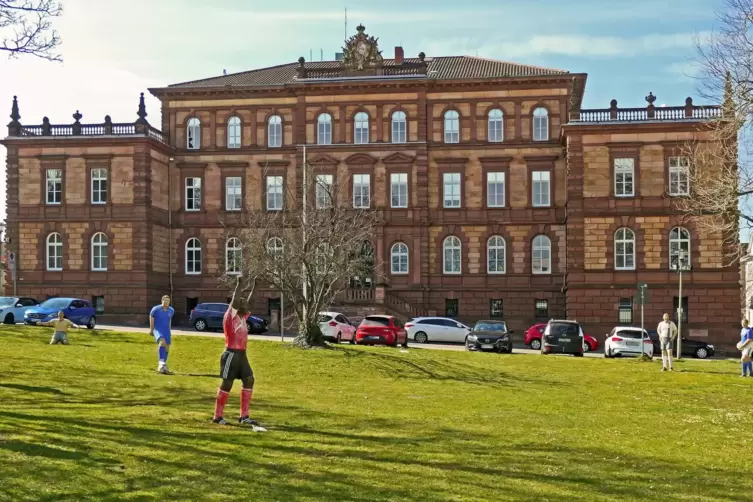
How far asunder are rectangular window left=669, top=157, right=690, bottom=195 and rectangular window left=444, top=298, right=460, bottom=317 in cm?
1408

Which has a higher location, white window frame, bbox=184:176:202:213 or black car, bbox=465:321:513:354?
white window frame, bbox=184:176:202:213

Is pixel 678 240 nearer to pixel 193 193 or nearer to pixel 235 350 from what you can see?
pixel 193 193

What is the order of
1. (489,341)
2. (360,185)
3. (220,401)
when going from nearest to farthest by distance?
(220,401)
(489,341)
(360,185)

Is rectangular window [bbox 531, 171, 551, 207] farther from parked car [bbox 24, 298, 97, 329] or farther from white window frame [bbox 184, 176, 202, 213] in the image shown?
parked car [bbox 24, 298, 97, 329]

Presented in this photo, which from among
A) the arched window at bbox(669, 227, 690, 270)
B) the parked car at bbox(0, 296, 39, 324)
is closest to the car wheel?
the arched window at bbox(669, 227, 690, 270)

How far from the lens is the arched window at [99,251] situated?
193 ft

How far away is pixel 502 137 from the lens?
59.1 m

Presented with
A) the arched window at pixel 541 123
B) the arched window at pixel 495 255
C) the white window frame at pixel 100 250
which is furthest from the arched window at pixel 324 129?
the white window frame at pixel 100 250

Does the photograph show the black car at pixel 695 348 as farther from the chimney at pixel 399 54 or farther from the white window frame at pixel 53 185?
the white window frame at pixel 53 185

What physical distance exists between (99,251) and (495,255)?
935 inches

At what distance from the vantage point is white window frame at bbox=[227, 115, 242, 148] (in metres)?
61.7

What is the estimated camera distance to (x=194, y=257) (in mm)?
61656

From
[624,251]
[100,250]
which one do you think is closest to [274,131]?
[100,250]

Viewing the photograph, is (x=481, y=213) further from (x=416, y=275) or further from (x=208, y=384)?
(x=208, y=384)
